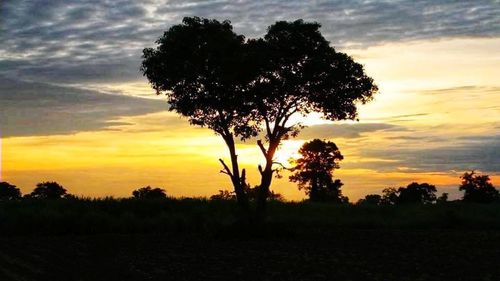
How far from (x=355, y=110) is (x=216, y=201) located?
1843cm

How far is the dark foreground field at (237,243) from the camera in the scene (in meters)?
24.2

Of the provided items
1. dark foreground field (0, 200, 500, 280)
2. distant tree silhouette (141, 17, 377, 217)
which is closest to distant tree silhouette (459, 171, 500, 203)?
dark foreground field (0, 200, 500, 280)

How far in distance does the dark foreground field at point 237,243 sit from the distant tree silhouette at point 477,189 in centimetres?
3783

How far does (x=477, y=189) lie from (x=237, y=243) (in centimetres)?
7224

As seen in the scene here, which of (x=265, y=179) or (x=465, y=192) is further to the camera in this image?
(x=465, y=192)

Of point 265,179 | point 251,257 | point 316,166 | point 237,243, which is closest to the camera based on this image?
point 251,257

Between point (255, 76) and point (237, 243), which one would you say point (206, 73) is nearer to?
point (255, 76)

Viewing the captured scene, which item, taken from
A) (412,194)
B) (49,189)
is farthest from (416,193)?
(49,189)

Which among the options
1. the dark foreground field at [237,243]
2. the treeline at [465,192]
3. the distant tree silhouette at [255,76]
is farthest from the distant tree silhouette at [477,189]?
the distant tree silhouette at [255,76]

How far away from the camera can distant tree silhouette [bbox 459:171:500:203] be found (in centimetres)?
9700

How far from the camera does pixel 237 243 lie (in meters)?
36.3

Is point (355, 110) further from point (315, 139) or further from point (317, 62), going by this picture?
point (315, 139)

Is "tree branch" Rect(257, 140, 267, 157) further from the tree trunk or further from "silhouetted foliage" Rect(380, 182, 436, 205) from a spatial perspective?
"silhouetted foliage" Rect(380, 182, 436, 205)

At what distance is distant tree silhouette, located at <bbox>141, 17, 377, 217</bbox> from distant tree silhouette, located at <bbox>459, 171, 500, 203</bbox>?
62.7 meters
